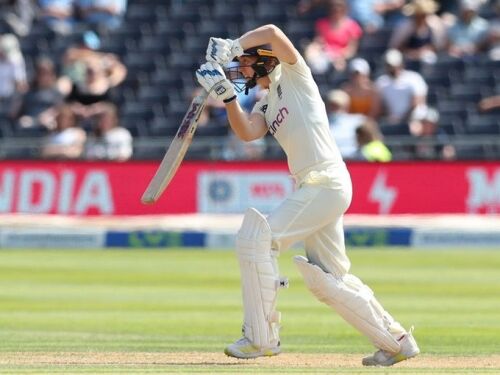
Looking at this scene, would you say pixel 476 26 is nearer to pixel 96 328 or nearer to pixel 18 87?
pixel 18 87

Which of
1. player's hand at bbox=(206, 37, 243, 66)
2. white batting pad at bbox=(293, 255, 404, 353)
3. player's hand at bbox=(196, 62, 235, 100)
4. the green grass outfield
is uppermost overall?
player's hand at bbox=(206, 37, 243, 66)

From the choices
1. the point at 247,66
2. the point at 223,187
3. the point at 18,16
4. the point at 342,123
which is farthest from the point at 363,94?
the point at 247,66

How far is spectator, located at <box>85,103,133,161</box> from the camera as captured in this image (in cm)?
1703

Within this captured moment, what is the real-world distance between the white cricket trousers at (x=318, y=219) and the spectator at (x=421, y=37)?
34.6 ft

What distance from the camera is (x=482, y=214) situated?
16.4 metres

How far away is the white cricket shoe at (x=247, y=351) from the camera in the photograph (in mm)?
7098

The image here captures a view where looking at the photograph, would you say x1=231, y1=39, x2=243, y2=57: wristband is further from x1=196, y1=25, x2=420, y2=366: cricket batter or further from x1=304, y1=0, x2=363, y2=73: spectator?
x1=304, y1=0, x2=363, y2=73: spectator

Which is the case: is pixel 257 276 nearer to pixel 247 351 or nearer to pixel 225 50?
pixel 247 351

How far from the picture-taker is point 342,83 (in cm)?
1753

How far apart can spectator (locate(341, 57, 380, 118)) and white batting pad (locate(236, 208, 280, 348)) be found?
10024 millimetres

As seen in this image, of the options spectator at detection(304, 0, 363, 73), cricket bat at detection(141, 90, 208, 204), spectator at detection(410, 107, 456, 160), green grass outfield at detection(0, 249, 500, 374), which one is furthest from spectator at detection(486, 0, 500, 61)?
cricket bat at detection(141, 90, 208, 204)

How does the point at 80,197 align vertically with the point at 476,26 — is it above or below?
below

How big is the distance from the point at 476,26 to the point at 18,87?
6002 millimetres

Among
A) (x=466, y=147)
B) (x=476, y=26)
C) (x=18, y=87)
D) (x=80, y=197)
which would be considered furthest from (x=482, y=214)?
(x=18, y=87)
